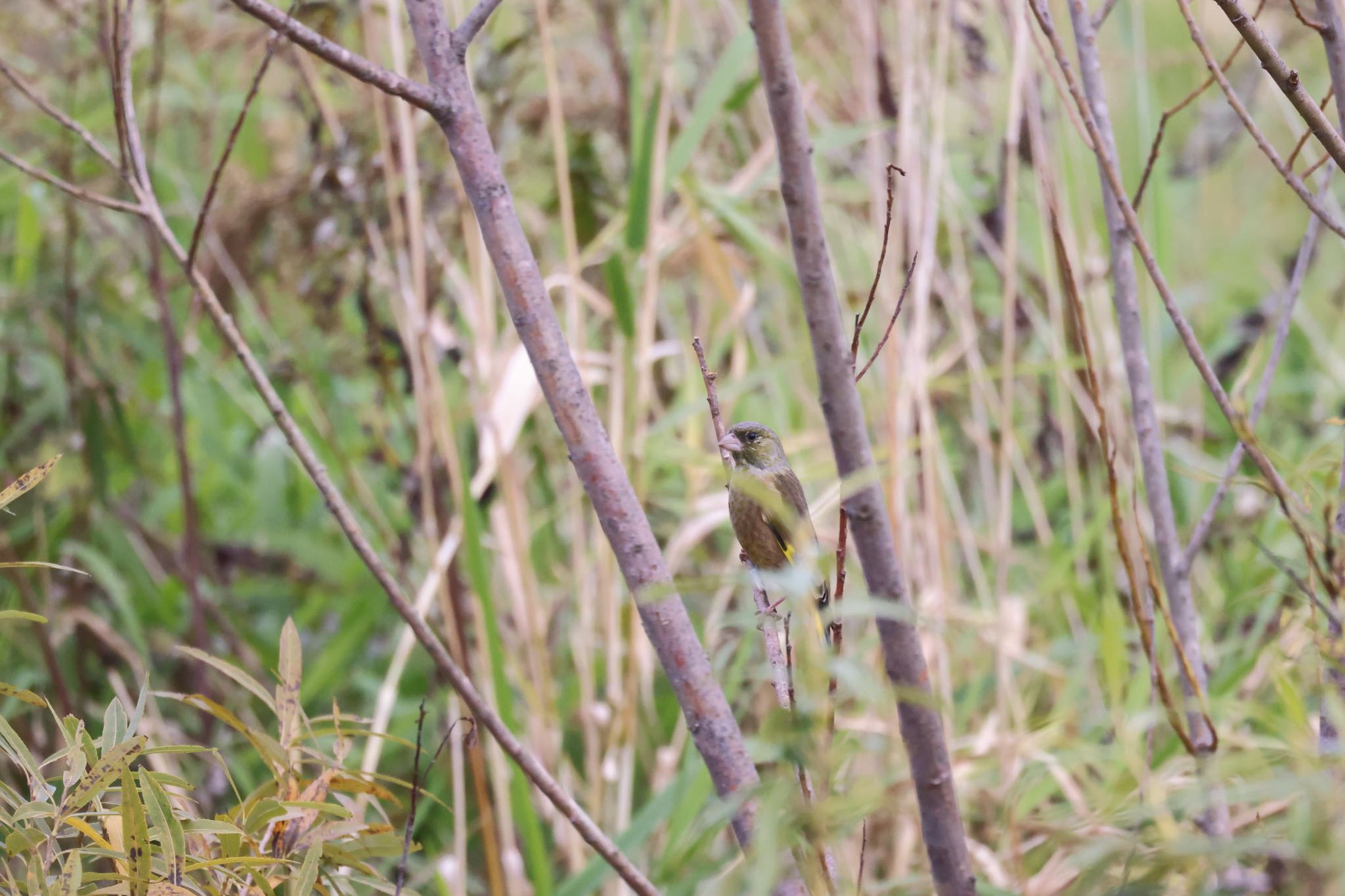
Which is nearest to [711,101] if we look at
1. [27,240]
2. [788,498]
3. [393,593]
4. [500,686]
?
[788,498]

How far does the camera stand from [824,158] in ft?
8.17

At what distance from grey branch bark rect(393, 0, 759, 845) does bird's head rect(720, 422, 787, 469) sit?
532 mm

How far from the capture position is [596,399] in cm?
228

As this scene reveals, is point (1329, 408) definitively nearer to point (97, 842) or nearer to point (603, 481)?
point (603, 481)

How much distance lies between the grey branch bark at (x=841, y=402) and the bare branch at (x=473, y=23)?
23 centimetres

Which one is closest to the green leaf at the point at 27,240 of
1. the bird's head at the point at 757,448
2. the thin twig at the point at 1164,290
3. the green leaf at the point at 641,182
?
the green leaf at the point at 641,182

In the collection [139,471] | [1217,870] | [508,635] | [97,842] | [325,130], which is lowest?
[508,635]

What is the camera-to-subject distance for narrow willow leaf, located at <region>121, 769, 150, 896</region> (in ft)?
2.12

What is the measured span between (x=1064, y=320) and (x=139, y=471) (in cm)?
200

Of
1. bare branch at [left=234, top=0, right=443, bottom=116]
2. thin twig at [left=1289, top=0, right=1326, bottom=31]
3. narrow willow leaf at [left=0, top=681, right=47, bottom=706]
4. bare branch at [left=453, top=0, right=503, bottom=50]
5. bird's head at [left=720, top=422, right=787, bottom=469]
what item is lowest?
narrow willow leaf at [left=0, top=681, right=47, bottom=706]

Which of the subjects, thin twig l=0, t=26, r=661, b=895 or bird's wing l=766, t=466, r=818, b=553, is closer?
thin twig l=0, t=26, r=661, b=895

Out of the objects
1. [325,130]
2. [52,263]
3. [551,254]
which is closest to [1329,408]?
[551,254]

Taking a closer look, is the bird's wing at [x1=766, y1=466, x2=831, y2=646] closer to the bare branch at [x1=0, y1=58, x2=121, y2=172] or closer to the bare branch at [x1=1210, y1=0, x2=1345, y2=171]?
the bare branch at [x1=1210, y1=0, x2=1345, y2=171]

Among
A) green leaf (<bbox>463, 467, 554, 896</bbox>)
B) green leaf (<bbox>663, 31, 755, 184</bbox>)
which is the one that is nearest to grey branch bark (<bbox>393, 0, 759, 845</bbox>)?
green leaf (<bbox>463, 467, 554, 896</bbox>)
